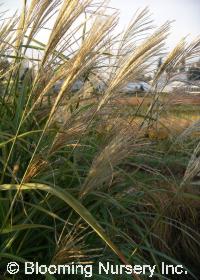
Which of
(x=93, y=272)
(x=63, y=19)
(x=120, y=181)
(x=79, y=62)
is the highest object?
(x=63, y=19)

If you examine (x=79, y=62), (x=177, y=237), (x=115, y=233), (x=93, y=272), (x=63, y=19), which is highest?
(x=63, y=19)

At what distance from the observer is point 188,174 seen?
1.53 metres

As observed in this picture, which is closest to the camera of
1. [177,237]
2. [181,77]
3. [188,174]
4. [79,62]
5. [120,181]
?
[79,62]

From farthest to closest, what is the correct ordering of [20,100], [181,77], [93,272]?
[181,77], [20,100], [93,272]

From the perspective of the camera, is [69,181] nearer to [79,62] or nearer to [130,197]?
[130,197]

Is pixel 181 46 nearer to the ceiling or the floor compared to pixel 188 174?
nearer to the ceiling

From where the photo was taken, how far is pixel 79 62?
135 cm

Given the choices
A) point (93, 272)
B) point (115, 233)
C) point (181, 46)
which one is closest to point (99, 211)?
point (115, 233)

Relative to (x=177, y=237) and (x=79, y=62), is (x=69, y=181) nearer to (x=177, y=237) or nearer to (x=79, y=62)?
(x=79, y=62)

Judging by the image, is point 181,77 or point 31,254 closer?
point 31,254

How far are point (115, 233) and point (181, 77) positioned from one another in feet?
3.17

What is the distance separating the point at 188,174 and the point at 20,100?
0.77m

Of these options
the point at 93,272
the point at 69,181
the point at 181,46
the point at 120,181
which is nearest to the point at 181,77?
the point at 181,46

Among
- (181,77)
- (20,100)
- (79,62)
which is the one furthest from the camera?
(181,77)
